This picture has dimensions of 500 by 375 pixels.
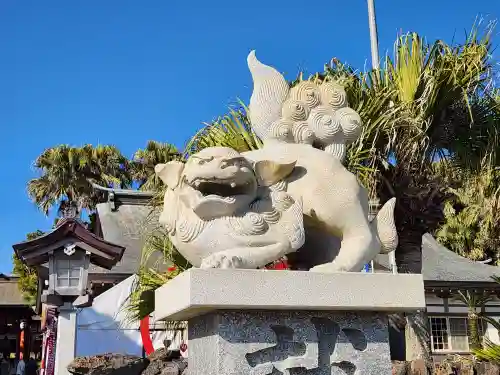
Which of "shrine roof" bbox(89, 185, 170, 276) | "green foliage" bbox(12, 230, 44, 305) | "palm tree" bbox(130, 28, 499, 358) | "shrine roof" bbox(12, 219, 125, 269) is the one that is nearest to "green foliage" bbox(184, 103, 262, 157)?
"palm tree" bbox(130, 28, 499, 358)

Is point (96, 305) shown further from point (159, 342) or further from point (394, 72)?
point (394, 72)

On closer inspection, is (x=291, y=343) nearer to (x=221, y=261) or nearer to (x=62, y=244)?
(x=221, y=261)

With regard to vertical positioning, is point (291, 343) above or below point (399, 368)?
above

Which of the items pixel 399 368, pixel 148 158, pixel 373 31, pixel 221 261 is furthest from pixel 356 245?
pixel 148 158

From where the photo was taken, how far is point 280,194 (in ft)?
9.95

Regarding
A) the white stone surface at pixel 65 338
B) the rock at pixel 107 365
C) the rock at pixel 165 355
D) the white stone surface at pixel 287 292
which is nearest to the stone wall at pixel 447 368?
the rock at pixel 165 355

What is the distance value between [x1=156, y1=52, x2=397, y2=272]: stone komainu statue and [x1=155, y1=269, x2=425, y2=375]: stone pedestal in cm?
16

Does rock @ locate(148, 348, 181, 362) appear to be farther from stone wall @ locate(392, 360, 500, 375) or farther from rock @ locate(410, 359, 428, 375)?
rock @ locate(410, 359, 428, 375)

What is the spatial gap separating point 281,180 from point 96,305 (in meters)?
7.53

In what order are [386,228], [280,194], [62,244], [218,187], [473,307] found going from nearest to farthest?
1. [218,187]
2. [280,194]
3. [386,228]
4. [62,244]
5. [473,307]

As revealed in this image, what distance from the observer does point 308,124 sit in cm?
341

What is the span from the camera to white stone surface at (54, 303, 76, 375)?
7.15 m

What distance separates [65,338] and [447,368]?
15.2 ft

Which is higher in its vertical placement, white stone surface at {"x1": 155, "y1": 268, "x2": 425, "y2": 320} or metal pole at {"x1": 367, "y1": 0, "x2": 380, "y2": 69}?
metal pole at {"x1": 367, "y1": 0, "x2": 380, "y2": 69}
